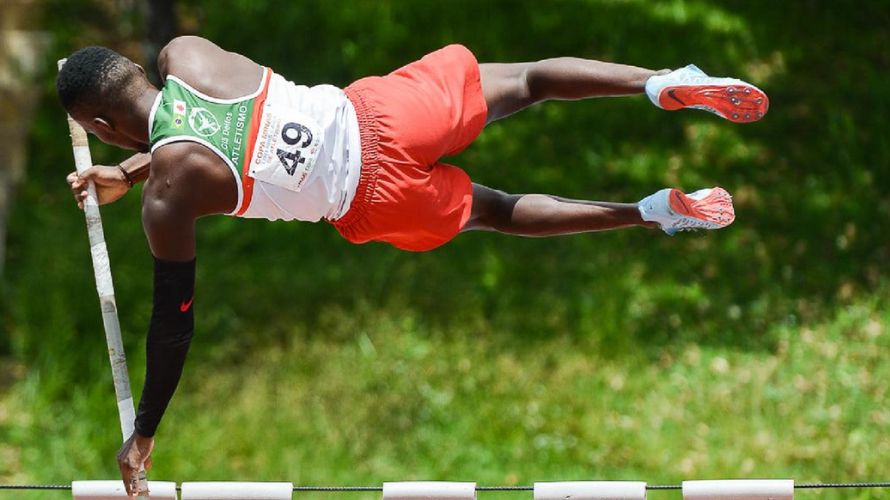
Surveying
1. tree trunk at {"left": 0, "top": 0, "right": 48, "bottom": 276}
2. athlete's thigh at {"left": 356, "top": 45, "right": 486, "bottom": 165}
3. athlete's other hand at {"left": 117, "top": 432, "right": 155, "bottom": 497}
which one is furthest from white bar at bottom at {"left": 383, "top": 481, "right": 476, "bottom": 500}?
tree trunk at {"left": 0, "top": 0, "right": 48, "bottom": 276}

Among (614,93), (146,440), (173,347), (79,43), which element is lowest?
(79,43)

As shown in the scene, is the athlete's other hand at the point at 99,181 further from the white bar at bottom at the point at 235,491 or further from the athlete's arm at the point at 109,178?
the white bar at bottom at the point at 235,491

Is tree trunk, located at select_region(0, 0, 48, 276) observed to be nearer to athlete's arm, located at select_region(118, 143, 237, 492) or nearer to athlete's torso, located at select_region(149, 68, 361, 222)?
athlete's arm, located at select_region(118, 143, 237, 492)

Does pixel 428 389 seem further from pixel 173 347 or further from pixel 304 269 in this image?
pixel 173 347

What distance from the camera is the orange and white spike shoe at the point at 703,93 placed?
11.5ft

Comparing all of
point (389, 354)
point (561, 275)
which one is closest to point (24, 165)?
point (389, 354)

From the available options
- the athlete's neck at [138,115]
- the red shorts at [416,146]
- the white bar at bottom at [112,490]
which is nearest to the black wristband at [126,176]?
the athlete's neck at [138,115]

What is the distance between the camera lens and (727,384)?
657 cm

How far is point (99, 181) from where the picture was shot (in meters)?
3.65

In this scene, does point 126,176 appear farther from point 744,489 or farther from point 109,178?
point 744,489

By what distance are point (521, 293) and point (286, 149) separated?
4010 millimetres

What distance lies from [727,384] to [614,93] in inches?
129

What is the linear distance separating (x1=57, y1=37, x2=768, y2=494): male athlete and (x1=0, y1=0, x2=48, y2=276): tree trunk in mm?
4950

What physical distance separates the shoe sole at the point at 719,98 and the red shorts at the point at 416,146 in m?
0.53
